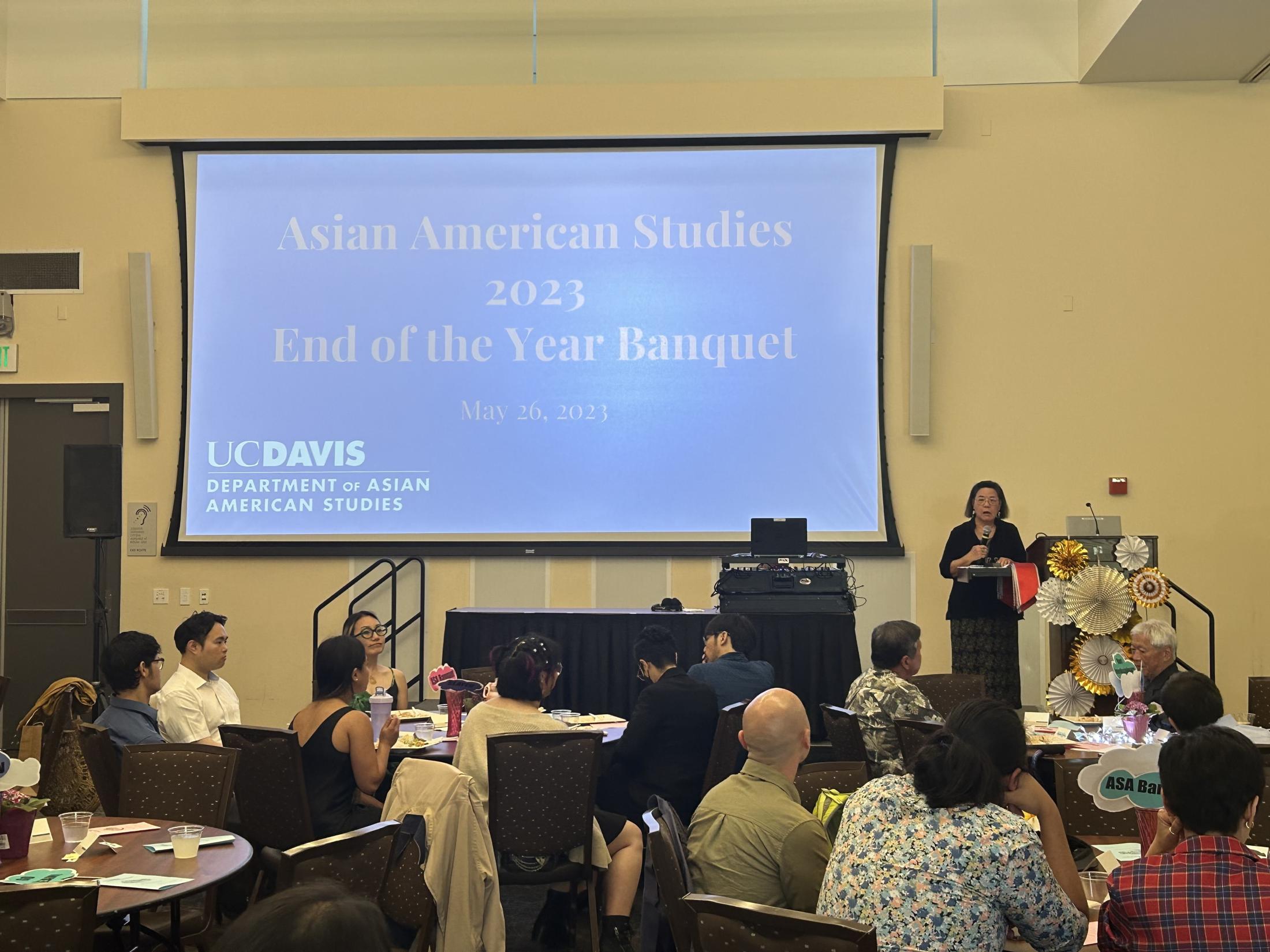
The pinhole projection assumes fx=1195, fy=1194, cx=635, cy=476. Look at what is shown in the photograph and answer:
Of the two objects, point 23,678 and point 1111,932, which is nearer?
point 1111,932

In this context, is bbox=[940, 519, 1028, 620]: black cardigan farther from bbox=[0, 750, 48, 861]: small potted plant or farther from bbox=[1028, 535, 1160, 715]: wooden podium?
bbox=[0, 750, 48, 861]: small potted plant

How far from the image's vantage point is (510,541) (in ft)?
25.5

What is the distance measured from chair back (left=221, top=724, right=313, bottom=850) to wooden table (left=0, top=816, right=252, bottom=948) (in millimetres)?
456

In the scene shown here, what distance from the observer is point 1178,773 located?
2.23 m

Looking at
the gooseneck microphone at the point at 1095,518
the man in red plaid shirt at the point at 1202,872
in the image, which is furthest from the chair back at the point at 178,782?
the gooseneck microphone at the point at 1095,518

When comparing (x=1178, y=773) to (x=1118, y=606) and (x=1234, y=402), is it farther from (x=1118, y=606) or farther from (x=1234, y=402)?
(x=1234, y=402)

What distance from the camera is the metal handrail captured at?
779 centimetres

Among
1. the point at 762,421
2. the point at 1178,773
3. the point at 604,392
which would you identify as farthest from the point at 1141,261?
the point at 1178,773

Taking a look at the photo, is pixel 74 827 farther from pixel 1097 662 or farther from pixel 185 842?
pixel 1097 662

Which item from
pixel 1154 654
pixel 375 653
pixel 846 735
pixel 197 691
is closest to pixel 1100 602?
pixel 1154 654

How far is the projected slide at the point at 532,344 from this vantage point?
25.4 feet

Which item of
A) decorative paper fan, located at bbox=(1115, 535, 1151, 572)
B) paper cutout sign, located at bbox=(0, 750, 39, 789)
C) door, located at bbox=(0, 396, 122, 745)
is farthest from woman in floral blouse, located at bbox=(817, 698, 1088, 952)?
door, located at bbox=(0, 396, 122, 745)

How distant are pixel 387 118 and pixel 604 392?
2.28 metres

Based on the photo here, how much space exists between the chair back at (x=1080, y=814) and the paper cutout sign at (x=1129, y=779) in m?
0.95
